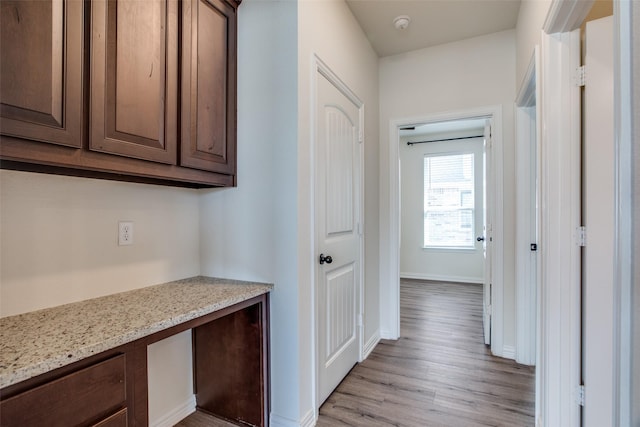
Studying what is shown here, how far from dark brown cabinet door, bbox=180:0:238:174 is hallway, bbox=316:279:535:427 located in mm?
1604

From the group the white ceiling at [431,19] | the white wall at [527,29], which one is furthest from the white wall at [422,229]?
the white wall at [527,29]

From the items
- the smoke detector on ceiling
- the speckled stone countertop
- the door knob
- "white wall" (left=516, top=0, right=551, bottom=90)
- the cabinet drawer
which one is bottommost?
the cabinet drawer

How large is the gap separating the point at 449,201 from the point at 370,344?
12.1ft

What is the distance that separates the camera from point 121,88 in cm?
120

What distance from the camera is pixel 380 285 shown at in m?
3.02

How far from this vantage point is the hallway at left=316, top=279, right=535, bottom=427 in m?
1.85

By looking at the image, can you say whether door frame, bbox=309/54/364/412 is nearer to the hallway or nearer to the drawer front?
the hallway

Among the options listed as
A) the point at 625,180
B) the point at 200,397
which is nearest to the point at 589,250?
the point at 625,180

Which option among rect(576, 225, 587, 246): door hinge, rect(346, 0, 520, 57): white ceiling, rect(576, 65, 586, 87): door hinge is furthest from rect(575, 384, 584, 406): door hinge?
rect(346, 0, 520, 57): white ceiling

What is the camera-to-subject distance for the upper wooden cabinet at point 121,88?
953mm

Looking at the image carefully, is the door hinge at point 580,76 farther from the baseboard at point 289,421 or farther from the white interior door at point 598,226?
the baseboard at point 289,421

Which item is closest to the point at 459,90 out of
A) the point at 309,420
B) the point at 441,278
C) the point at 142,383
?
the point at 309,420

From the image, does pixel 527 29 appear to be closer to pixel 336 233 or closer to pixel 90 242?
pixel 336 233

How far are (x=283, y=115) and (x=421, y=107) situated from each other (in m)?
1.76
